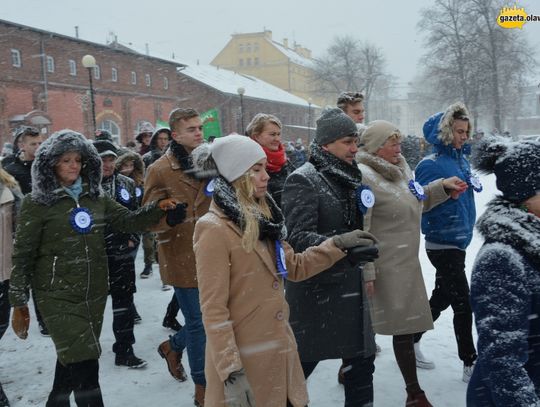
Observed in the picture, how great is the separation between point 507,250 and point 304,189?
56.0 inches

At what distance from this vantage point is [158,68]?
4028 centimetres

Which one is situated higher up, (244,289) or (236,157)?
(236,157)

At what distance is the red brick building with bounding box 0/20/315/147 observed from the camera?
27562 millimetres

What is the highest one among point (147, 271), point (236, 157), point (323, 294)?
point (236, 157)

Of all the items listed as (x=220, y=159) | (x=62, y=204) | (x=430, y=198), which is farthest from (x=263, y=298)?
(x=430, y=198)

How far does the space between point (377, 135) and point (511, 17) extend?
108 ft

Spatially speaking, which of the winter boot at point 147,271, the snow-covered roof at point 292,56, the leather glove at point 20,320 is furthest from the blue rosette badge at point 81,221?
the snow-covered roof at point 292,56

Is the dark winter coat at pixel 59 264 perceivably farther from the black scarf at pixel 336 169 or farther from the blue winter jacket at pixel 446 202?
the blue winter jacket at pixel 446 202

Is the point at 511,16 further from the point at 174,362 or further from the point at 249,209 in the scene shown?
the point at 249,209

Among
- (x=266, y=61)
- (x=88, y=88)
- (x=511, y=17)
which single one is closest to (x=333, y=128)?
(x=88, y=88)

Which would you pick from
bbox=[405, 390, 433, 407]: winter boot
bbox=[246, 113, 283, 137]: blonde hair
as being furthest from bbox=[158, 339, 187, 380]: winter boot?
bbox=[246, 113, 283, 137]: blonde hair

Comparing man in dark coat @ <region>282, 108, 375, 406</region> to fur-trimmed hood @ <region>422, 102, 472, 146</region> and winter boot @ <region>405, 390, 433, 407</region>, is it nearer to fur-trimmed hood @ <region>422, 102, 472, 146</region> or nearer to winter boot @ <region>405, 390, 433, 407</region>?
winter boot @ <region>405, 390, 433, 407</region>

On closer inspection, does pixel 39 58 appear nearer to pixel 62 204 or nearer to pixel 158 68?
pixel 158 68

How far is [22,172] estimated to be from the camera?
5.40m
